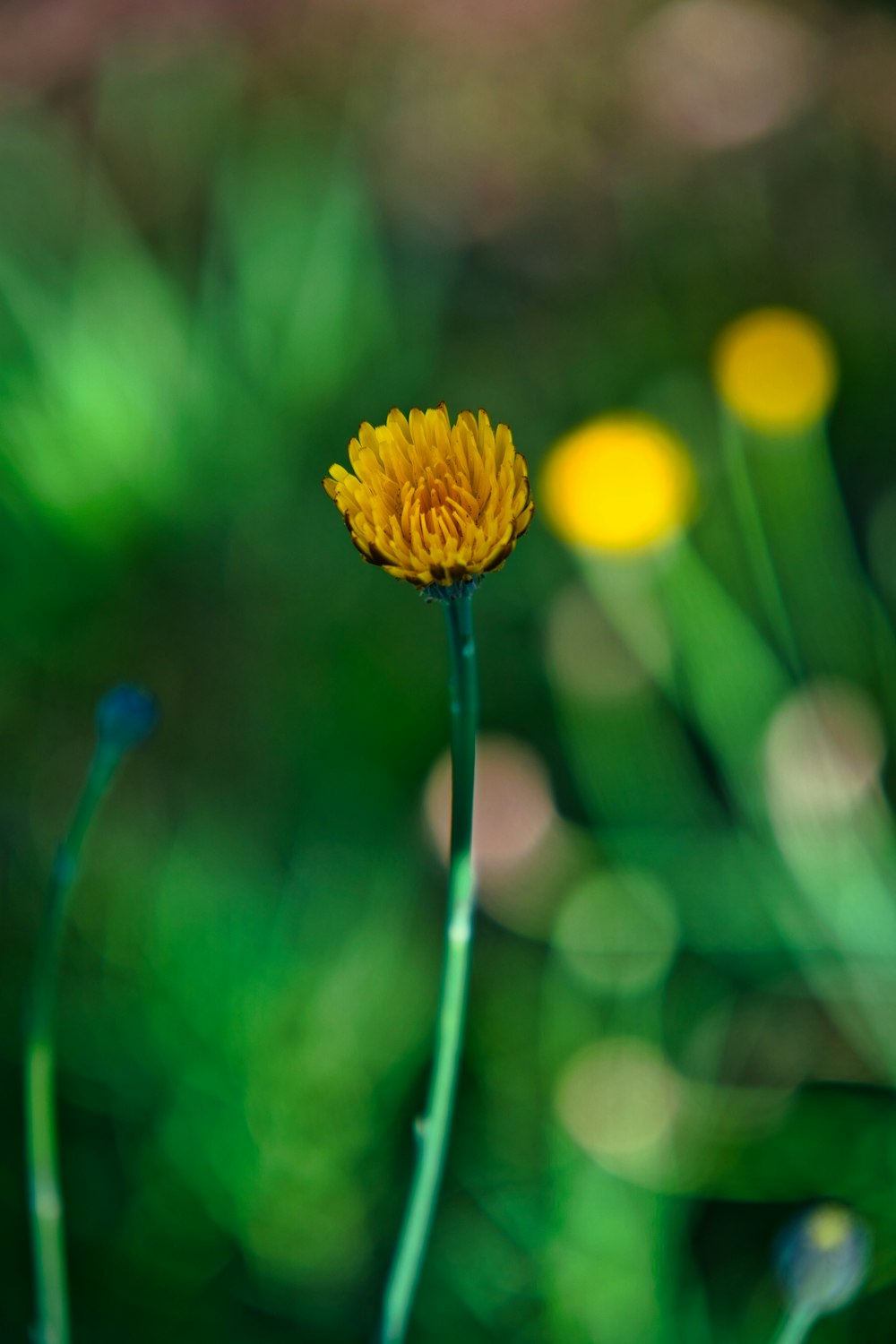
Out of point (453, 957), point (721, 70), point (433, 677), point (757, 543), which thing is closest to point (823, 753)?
point (757, 543)

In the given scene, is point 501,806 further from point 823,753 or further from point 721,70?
point 721,70

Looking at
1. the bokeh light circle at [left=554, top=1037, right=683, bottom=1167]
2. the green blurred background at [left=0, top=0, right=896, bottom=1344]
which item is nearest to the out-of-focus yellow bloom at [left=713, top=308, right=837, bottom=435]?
the green blurred background at [left=0, top=0, right=896, bottom=1344]

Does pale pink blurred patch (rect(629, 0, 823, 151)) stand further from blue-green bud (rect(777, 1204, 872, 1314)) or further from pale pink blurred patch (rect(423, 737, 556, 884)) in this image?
blue-green bud (rect(777, 1204, 872, 1314))

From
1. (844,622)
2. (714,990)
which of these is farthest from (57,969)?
(844,622)

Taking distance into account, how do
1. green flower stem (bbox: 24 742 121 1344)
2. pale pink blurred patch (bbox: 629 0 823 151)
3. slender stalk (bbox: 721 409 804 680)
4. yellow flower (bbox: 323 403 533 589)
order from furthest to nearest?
pale pink blurred patch (bbox: 629 0 823 151) < slender stalk (bbox: 721 409 804 680) < green flower stem (bbox: 24 742 121 1344) < yellow flower (bbox: 323 403 533 589)

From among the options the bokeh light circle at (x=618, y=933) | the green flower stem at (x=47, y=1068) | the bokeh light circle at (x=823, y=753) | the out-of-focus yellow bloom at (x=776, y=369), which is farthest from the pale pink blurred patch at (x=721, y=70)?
the green flower stem at (x=47, y=1068)
